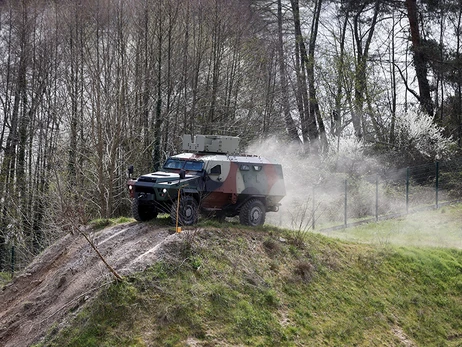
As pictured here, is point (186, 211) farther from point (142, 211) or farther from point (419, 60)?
point (419, 60)

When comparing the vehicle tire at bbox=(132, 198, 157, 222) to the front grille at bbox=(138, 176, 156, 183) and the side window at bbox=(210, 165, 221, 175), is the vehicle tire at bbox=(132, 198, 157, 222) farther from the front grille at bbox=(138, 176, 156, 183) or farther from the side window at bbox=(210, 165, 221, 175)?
the side window at bbox=(210, 165, 221, 175)

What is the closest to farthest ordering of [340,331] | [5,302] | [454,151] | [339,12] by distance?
1. [340,331]
2. [5,302]
3. [454,151]
4. [339,12]

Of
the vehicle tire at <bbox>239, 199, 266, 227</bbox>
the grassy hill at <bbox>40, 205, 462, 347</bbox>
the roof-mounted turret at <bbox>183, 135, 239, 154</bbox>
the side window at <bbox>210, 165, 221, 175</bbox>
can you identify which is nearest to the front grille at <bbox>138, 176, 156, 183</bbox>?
the side window at <bbox>210, 165, 221, 175</bbox>

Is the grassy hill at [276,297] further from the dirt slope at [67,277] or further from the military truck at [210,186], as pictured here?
the military truck at [210,186]

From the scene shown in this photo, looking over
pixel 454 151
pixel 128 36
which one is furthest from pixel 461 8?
pixel 128 36

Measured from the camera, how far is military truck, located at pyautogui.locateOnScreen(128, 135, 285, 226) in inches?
585

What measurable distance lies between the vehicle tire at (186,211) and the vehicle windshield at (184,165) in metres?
0.89

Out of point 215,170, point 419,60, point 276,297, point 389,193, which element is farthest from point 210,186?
point 419,60

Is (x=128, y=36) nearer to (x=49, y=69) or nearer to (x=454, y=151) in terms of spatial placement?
(x=49, y=69)

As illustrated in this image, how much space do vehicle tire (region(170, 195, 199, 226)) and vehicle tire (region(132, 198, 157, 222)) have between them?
1.04 metres

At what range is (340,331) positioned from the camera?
13305 mm

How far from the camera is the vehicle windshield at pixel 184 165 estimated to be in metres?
15.7

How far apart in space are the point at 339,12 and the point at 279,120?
31.1 ft

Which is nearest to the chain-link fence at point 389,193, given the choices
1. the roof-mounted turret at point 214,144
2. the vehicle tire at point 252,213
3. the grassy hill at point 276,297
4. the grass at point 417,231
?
the grass at point 417,231
